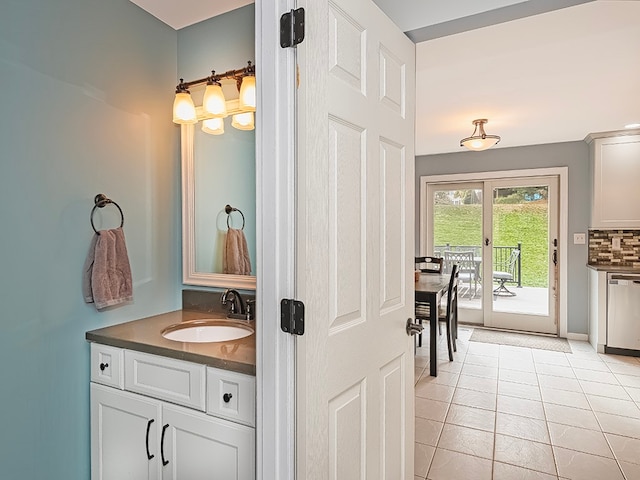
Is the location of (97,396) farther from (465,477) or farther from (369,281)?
(465,477)

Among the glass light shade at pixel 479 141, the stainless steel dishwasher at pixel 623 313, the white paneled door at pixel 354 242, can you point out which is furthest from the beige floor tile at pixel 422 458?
the stainless steel dishwasher at pixel 623 313

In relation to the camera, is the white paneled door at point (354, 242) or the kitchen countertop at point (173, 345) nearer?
the white paneled door at point (354, 242)

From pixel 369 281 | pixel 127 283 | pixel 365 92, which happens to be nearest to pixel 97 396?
pixel 127 283

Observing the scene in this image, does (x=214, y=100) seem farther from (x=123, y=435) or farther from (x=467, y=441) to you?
(x=467, y=441)

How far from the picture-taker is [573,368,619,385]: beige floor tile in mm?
3408

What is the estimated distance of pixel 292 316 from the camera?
41.8 inches

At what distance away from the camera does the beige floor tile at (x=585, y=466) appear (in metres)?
2.08

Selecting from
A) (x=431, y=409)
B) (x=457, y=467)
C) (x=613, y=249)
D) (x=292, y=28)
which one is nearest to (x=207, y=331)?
(x=292, y=28)

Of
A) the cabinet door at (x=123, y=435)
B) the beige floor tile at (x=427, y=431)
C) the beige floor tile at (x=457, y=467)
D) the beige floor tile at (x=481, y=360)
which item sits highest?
the cabinet door at (x=123, y=435)

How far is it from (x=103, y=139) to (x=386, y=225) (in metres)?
1.36

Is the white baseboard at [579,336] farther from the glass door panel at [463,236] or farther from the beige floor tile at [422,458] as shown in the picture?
the beige floor tile at [422,458]

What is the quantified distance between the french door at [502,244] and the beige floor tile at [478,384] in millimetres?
1981

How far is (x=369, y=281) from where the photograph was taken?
1292 millimetres

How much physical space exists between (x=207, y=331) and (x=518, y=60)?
8.24 feet
